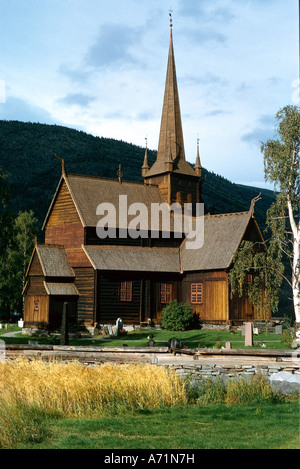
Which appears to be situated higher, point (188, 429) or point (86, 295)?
point (86, 295)

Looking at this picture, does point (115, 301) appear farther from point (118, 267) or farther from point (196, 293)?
point (196, 293)

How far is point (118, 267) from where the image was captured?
4184 centimetres

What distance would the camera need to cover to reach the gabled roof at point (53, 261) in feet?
138

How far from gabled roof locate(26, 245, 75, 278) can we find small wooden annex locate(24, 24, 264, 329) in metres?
0.07

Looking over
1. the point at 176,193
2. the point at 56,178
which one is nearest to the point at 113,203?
the point at 176,193

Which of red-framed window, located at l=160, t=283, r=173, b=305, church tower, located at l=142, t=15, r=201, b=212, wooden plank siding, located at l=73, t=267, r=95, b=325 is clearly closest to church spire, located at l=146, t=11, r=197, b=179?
church tower, located at l=142, t=15, r=201, b=212

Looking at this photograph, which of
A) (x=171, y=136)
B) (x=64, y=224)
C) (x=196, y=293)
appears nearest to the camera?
(x=196, y=293)

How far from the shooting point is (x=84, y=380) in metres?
15.8

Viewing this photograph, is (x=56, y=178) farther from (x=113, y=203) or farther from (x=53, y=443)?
(x=53, y=443)

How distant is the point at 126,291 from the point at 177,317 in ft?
14.1

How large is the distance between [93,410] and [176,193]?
119 ft

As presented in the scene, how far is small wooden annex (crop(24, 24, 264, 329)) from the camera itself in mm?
41375

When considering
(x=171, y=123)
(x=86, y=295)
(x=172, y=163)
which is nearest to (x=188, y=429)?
(x=86, y=295)

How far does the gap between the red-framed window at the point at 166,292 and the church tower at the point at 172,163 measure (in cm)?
802
